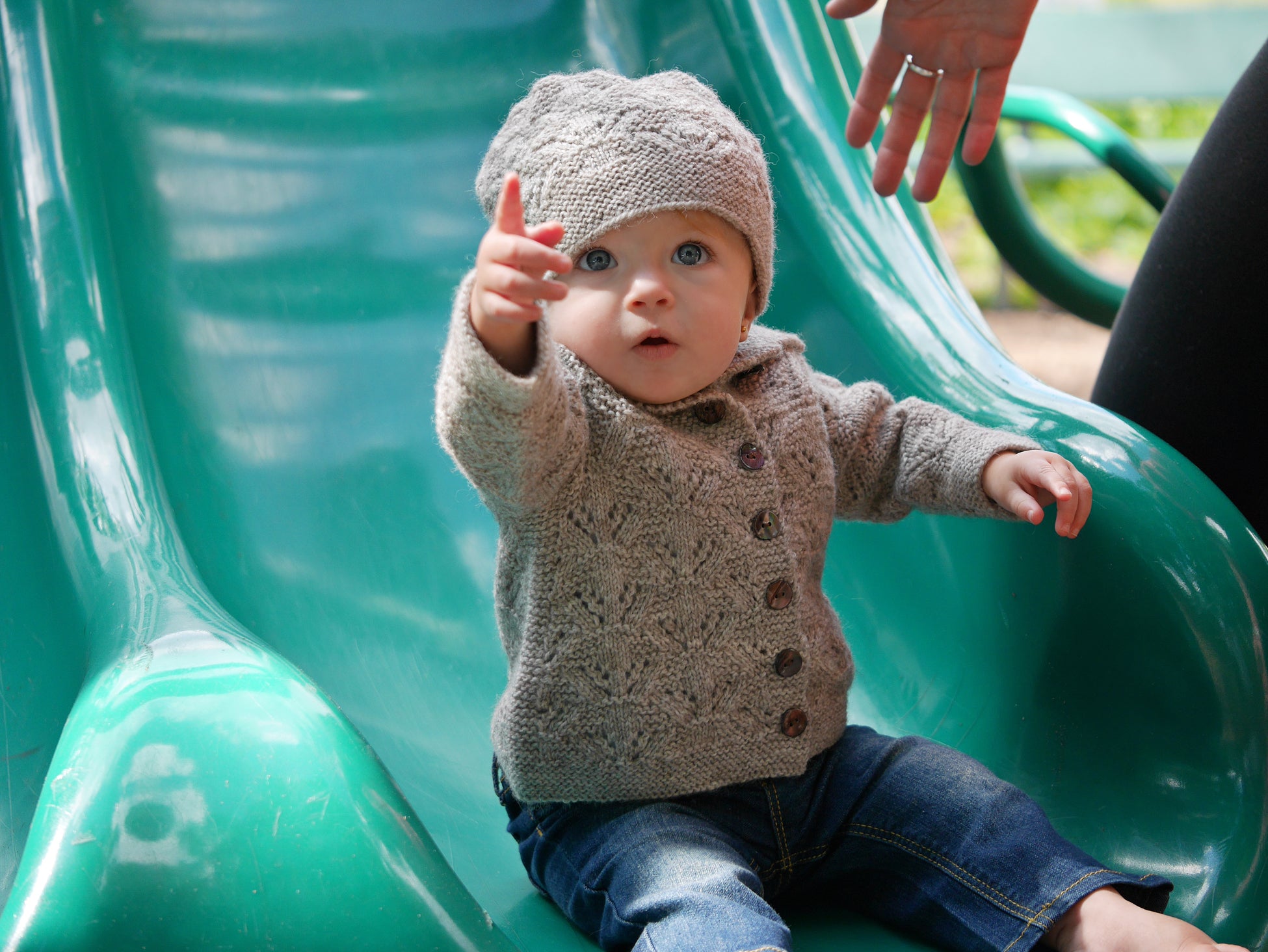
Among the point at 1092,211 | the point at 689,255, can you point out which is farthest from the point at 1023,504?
the point at 1092,211

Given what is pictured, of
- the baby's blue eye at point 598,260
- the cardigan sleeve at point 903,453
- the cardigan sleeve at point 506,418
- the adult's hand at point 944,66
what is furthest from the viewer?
the adult's hand at point 944,66

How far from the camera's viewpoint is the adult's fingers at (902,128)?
44.5 inches

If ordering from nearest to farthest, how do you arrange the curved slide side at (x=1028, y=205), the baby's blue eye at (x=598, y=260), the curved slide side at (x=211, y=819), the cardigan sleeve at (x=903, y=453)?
1. the curved slide side at (x=211, y=819)
2. the baby's blue eye at (x=598, y=260)
3. the cardigan sleeve at (x=903, y=453)
4. the curved slide side at (x=1028, y=205)

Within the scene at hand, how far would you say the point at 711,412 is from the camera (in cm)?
87

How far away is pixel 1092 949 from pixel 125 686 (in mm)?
574

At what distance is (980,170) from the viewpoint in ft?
6.10

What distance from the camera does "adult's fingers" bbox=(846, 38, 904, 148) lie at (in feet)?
3.80

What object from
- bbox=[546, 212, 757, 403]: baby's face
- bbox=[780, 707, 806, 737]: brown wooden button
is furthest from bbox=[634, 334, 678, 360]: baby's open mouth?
bbox=[780, 707, 806, 737]: brown wooden button

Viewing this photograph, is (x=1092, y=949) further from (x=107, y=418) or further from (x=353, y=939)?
(x=107, y=418)

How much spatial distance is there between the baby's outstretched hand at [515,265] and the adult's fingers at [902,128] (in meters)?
0.55

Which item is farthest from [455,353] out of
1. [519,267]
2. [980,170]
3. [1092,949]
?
[980,170]

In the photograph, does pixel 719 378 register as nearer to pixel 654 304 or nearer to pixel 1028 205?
pixel 654 304

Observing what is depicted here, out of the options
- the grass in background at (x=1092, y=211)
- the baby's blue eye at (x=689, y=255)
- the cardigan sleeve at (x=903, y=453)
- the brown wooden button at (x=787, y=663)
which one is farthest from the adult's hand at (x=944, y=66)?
the grass in background at (x=1092, y=211)

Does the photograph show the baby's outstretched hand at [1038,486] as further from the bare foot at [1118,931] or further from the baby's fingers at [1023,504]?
the bare foot at [1118,931]
